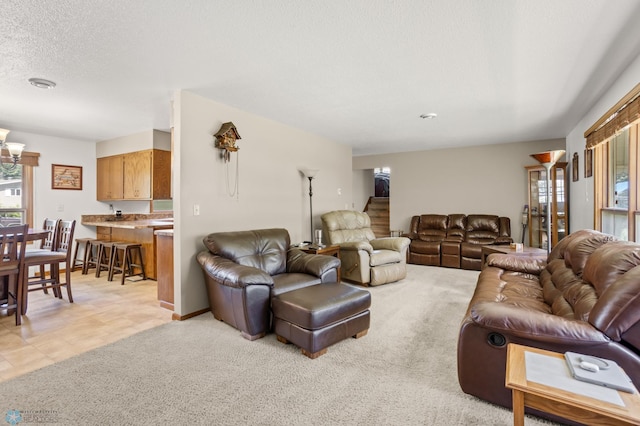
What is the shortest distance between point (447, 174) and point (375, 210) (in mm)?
2563

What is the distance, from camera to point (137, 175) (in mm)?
5332

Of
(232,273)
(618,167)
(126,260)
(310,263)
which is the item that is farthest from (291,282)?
(618,167)

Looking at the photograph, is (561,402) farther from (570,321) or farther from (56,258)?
(56,258)

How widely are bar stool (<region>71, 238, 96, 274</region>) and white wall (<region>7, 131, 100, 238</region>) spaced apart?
0.19m

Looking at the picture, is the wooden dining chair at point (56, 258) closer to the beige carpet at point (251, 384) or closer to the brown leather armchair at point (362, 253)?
the beige carpet at point (251, 384)

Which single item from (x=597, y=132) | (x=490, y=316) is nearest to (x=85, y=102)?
(x=490, y=316)

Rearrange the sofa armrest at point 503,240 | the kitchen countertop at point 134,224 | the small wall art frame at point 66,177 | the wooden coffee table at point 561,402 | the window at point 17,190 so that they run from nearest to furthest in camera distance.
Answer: the wooden coffee table at point 561,402 → the kitchen countertop at point 134,224 → the window at point 17,190 → the small wall art frame at point 66,177 → the sofa armrest at point 503,240

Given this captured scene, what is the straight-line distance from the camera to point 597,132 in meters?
3.48

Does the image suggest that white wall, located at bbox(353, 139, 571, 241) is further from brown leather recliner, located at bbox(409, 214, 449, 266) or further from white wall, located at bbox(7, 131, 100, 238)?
white wall, located at bbox(7, 131, 100, 238)

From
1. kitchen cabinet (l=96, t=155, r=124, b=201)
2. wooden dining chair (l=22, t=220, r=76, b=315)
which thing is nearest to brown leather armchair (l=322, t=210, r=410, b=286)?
wooden dining chair (l=22, t=220, r=76, b=315)

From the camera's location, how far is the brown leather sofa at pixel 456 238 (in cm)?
565

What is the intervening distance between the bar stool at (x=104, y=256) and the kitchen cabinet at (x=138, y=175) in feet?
2.80

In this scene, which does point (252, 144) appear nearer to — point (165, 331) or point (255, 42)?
point (255, 42)

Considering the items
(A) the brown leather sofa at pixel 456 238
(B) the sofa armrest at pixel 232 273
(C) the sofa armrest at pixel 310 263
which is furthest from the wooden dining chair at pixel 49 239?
(A) the brown leather sofa at pixel 456 238
